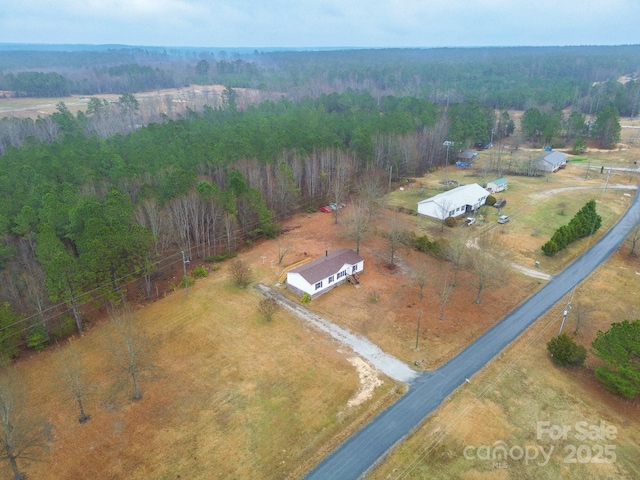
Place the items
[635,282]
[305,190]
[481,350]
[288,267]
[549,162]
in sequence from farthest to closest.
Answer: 1. [549,162]
2. [305,190]
3. [288,267]
4. [635,282]
5. [481,350]

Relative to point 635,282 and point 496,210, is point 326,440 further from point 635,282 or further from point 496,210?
point 496,210

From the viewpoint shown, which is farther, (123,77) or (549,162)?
(123,77)

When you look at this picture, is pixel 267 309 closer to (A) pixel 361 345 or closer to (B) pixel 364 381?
(A) pixel 361 345

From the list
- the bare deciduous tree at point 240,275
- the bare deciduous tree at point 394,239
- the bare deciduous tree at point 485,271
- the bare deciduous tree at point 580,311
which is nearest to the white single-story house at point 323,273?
the bare deciduous tree at point 394,239

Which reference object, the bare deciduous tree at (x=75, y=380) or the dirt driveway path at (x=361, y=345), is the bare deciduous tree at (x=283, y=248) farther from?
the bare deciduous tree at (x=75, y=380)

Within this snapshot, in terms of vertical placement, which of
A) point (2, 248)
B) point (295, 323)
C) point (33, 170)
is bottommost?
point (295, 323)

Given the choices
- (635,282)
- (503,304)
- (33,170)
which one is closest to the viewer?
(503,304)

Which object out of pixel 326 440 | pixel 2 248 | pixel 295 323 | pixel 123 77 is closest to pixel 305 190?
pixel 295 323

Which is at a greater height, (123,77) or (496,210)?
(123,77)
